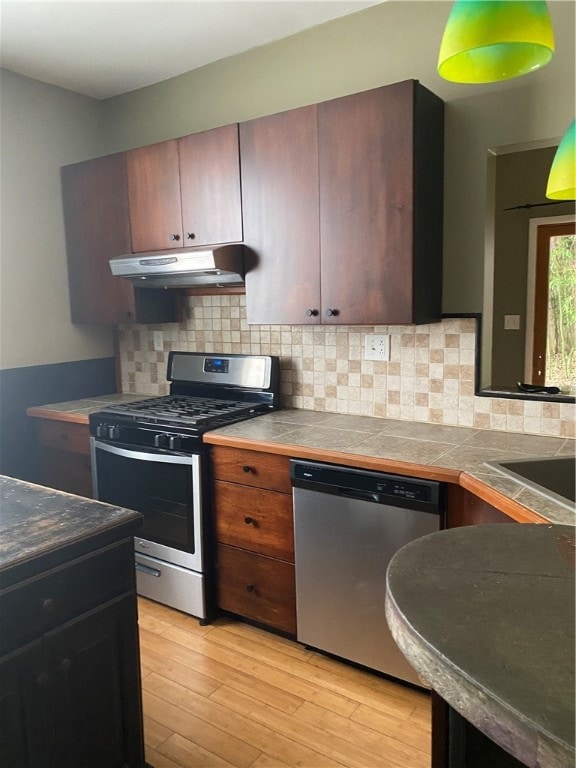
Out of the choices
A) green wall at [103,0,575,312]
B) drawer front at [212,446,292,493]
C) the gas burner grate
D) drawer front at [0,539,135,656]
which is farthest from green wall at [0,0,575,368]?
drawer front at [0,539,135,656]

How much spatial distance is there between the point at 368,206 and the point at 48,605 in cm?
170

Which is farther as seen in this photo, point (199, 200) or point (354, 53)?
point (199, 200)

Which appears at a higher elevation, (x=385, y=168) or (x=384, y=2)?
(x=384, y=2)

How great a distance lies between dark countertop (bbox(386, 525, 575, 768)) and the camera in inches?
21.1

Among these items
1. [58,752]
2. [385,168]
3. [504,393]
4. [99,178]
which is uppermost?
[99,178]

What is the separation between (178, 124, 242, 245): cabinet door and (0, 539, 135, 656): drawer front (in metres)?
1.58

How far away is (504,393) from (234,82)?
1.99 meters

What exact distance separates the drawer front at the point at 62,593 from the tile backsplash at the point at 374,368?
140 centimetres

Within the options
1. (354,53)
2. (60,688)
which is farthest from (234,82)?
(60,688)

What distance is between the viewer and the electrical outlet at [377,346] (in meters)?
2.49

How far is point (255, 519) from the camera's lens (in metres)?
2.30

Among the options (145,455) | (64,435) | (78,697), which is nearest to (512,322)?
(145,455)

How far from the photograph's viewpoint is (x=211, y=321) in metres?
3.06

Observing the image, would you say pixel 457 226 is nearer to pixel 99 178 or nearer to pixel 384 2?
pixel 384 2
